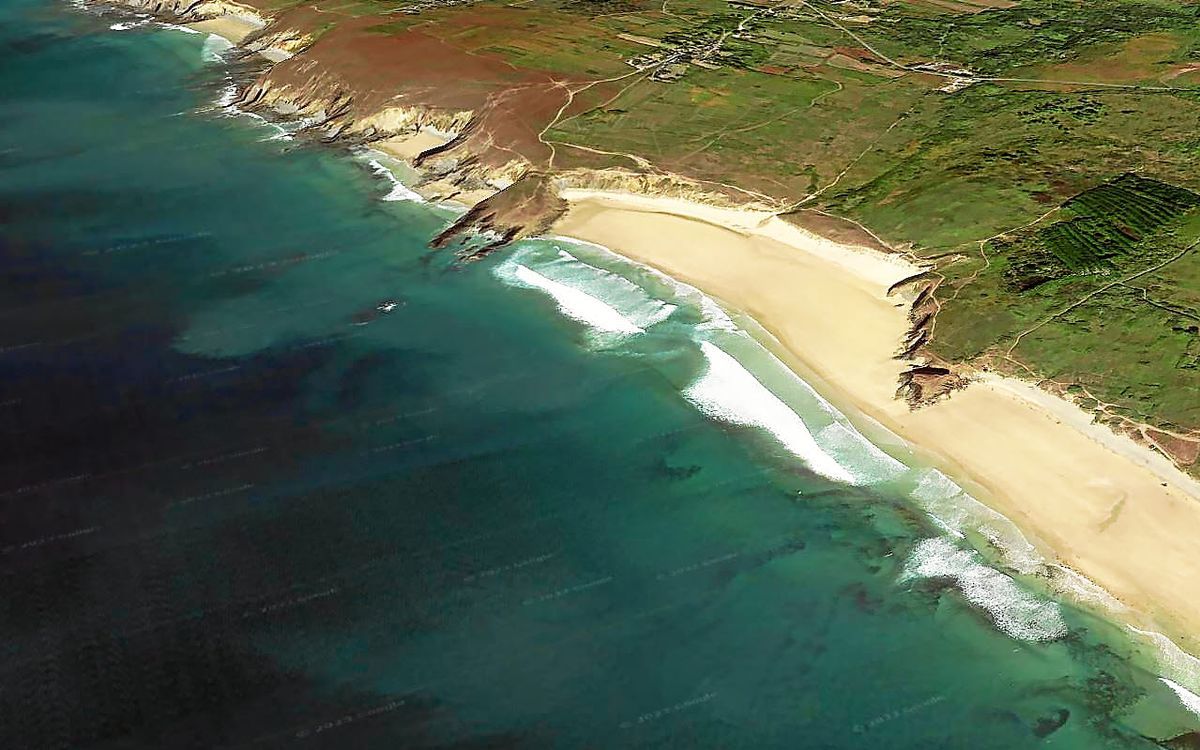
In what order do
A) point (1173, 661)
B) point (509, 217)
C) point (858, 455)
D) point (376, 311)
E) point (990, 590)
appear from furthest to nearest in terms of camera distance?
point (509, 217) < point (376, 311) < point (858, 455) < point (990, 590) < point (1173, 661)

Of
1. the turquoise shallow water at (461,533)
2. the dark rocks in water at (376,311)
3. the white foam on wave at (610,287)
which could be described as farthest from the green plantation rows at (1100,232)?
the dark rocks in water at (376,311)

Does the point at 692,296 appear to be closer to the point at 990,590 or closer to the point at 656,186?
the point at 656,186

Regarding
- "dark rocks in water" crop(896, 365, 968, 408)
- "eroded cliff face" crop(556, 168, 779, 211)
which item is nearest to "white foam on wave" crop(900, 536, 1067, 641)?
"dark rocks in water" crop(896, 365, 968, 408)

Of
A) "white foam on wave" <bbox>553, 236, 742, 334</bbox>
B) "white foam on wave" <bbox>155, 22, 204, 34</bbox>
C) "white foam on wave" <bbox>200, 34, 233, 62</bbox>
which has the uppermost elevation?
"white foam on wave" <bbox>155, 22, 204, 34</bbox>

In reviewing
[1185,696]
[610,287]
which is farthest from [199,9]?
[1185,696]

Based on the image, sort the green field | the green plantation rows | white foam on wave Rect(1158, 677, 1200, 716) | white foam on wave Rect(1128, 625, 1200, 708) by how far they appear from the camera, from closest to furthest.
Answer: white foam on wave Rect(1158, 677, 1200, 716), white foam on wave Rect(1128, 625, 1200, 708), the green field, the green plantation rows

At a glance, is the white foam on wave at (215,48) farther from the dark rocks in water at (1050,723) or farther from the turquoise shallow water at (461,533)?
the dark rocks in water at (1050,723)

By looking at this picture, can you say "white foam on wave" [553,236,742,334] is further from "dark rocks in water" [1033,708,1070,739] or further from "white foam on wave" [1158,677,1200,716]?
"white foam on wave" [1158,677,1200,716]
